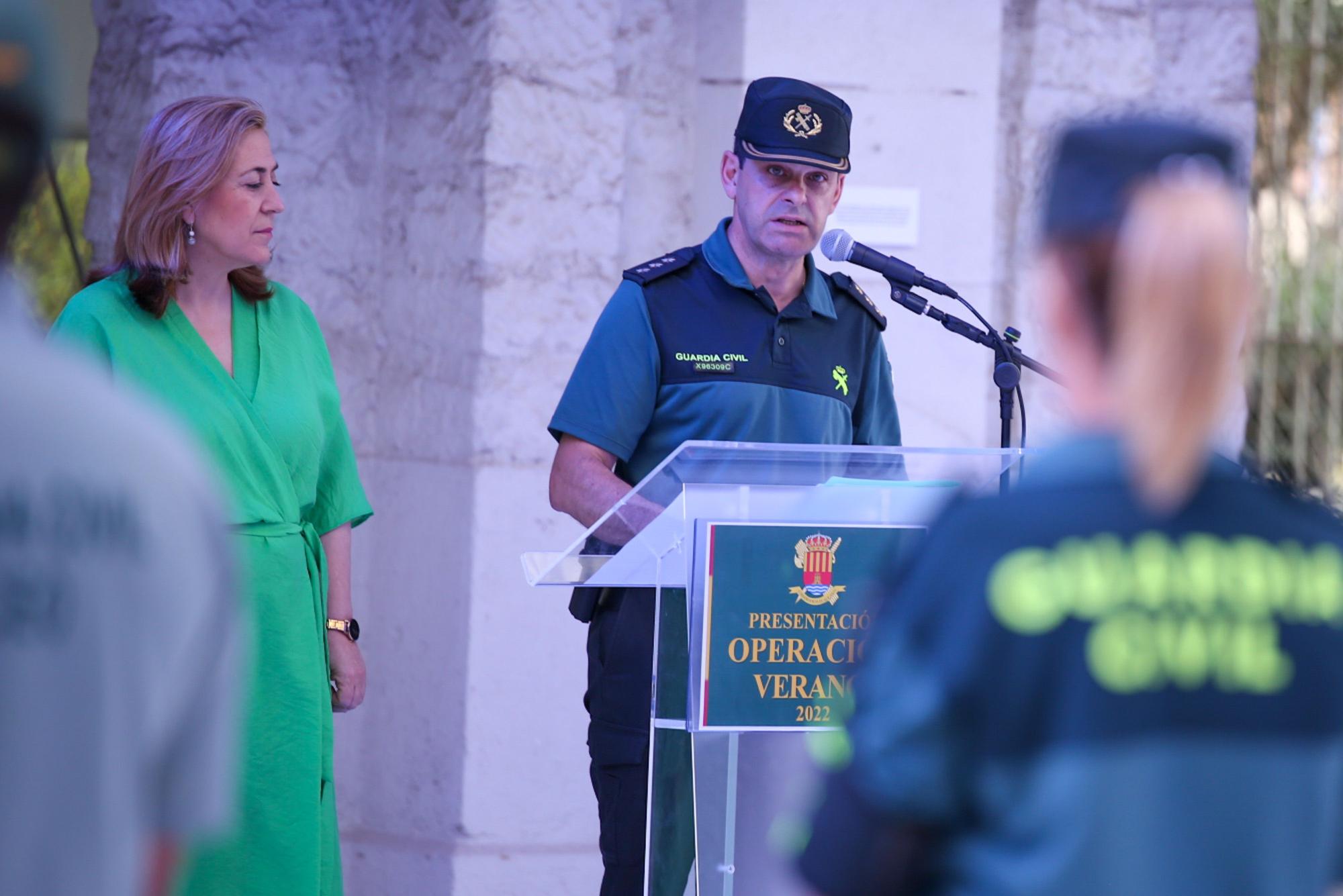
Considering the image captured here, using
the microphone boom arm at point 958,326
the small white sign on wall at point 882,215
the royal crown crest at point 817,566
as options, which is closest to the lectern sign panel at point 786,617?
the royal crown crest at point 817,566

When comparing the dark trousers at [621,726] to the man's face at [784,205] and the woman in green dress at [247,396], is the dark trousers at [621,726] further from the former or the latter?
the man's face at [784,205]

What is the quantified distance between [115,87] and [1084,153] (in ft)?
12.0

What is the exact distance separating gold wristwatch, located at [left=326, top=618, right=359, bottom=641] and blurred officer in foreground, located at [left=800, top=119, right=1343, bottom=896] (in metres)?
2.05

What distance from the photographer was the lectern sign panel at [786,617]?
91.0 inches

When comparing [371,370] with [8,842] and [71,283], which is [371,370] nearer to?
[71,283]

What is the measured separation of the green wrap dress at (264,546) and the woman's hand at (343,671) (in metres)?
0.10

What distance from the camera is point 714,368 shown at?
301cm

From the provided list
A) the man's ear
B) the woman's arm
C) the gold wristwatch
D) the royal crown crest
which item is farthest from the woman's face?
the royal crown crest

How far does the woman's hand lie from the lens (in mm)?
3129

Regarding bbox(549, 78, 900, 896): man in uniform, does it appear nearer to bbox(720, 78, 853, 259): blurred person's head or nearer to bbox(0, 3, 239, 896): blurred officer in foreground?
bbox(720, 78, 853, 259): blurred person's head

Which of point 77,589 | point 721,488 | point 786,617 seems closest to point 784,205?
point 721,488

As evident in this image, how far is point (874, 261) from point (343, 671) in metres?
1.30

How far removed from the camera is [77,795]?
110 cm

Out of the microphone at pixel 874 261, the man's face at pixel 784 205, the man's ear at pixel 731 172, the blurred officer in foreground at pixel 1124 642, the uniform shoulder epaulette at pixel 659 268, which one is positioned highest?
the man's ear at pixel 731 172
